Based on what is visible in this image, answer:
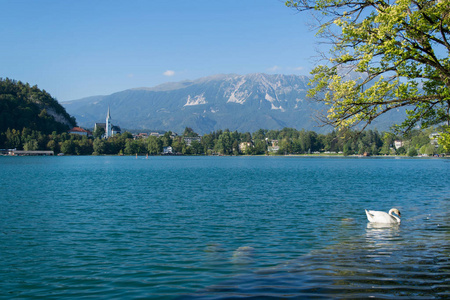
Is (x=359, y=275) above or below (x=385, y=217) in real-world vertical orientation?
below

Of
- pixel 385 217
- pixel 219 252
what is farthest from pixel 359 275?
pixel 385 217

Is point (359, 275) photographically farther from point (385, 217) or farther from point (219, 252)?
point (385, 217)

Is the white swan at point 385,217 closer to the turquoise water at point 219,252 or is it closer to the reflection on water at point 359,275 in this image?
the turquoise water at point 219,252

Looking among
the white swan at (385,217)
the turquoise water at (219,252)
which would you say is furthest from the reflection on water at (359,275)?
the white swan at (385,217)

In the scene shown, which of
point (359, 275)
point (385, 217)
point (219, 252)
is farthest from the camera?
point (385, 217)

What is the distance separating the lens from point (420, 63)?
53.7ft

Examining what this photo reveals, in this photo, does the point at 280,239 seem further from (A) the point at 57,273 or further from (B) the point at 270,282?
(A) the point at 57,273

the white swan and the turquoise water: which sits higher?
the white swan

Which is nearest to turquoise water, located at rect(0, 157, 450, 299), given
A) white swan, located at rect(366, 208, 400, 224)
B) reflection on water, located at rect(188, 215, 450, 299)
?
reflection on water, located at rect(188, 215, 450, 299)

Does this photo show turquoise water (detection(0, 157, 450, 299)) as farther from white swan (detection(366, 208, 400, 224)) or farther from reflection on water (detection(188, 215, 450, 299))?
white swan (detection(366, 208, 400, 224))

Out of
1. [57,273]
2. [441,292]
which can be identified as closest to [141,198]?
[57,273]

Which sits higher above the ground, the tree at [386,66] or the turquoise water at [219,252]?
the tree at [386,66]

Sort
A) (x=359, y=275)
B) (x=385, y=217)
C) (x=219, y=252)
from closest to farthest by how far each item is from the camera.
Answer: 1. (x=359, y=275)
2. (x=219, y=252)
3. (x=385, y=217)

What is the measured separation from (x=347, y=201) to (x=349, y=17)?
79.6 ft
